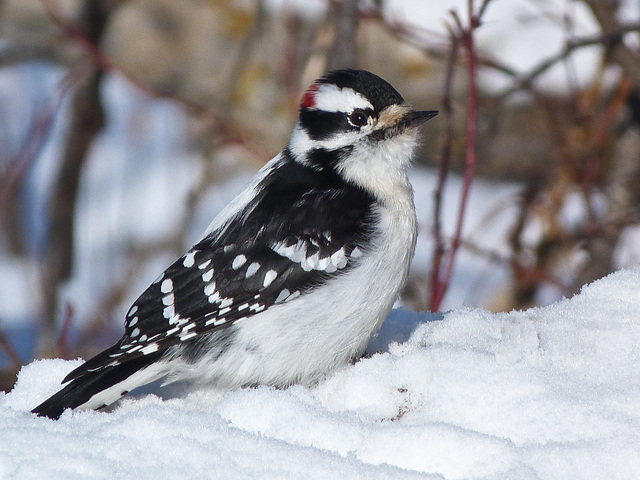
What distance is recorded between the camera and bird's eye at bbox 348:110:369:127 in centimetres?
333

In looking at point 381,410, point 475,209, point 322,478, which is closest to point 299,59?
point 475,209

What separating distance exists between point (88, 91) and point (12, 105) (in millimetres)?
632

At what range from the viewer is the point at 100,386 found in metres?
2.70

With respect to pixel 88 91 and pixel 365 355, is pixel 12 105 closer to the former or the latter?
pixel 88 91

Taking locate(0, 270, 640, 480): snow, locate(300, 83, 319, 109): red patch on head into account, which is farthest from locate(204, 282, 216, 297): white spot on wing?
locate(300, 83, 319, 109): red patch on head

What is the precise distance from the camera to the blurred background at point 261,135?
5.48 m

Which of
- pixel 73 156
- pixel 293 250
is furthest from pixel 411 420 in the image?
pixel 73 156

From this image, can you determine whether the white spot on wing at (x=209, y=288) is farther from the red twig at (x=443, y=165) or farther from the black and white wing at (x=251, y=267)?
the red twig at (x=443, y=165)

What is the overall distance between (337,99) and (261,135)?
14.7ft

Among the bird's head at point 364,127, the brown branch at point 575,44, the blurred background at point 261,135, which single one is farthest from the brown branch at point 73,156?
the bird's head at point 364,127

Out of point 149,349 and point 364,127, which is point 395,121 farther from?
point 149,349

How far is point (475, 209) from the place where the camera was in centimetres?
848

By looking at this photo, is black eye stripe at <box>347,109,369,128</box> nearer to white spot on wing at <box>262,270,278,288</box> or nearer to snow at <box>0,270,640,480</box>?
white spot on wing at <box>262,270,278,288</box>

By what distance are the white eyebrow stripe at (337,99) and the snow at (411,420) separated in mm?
1080
